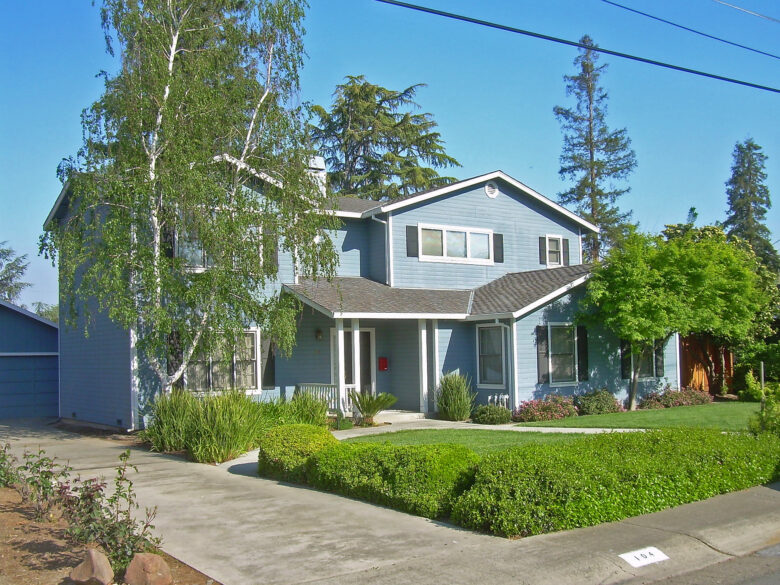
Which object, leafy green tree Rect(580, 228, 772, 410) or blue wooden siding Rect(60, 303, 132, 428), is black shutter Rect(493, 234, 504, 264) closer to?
leafy green tree Rect(580, 228, 772, 410)

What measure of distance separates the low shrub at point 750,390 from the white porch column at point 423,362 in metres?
10.4

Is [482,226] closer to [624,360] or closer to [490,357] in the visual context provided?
[490,357]

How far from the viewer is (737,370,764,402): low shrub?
73.9 feet

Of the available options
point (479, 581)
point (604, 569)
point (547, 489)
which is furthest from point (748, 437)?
point (479, 581)

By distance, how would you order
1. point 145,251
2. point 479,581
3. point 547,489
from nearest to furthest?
point 479,581
point 547,489
point 145,251

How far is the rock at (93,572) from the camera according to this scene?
5.99m

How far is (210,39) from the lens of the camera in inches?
650

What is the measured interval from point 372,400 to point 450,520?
31.5ft

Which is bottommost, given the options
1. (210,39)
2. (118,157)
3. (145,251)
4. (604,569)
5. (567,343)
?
(604,569)

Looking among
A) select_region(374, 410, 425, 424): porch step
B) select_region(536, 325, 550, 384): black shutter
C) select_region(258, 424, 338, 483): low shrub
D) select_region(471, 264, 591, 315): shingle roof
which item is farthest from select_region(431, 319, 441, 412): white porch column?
select_region(258, 424, 338, 483): low shrub

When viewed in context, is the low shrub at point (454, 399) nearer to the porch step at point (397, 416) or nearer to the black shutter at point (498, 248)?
the porch step at point (397, 416)

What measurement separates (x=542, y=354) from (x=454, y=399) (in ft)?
8.93

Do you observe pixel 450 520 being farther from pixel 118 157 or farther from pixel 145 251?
pixel 118 157

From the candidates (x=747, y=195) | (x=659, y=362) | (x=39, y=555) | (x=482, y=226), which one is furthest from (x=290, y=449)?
(x=747, y=195)
